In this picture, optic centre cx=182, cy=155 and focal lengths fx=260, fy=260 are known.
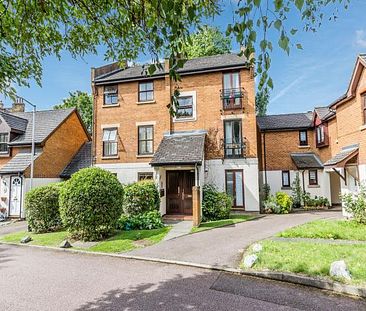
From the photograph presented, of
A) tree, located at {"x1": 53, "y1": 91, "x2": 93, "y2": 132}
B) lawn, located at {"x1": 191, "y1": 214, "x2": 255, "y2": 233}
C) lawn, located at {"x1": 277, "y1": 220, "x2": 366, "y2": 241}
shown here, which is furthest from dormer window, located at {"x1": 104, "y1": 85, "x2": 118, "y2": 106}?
tree, located at {"x1": 53, "y1": 91, "x2": 93, "y2": 132}

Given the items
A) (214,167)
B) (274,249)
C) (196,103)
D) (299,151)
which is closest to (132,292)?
(274,249)

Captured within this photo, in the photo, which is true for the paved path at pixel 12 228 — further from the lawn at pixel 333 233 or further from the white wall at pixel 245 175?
the lawn at pixel 333 233

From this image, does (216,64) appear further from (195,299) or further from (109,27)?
(195,299)

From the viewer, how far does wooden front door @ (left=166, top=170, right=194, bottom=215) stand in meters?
16.6

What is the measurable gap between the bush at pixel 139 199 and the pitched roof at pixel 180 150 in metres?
1.69

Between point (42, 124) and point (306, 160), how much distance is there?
A: 23.0 metres

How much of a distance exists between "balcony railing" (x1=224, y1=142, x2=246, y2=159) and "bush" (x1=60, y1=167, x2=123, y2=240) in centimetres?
885

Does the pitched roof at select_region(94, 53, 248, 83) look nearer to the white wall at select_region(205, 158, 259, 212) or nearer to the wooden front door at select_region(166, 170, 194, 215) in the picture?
the white wall at select_region(205, 158, 259, 212)

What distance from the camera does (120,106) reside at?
19781 millimetres

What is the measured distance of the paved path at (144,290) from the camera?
507 cm

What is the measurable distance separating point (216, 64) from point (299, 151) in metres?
11.0

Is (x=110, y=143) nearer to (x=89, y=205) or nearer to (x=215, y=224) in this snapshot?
(x=89, y=205)

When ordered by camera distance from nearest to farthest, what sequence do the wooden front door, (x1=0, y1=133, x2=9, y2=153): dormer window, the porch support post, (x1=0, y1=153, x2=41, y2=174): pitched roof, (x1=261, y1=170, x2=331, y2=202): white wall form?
1. the porch support post
2. the wooden front door
3. (x1=0, y1=153, x2=41, y2=174): pitched roof
4. (x1=261, y1=170, x2=331, y2=202): white wall
5. (x1=0, y1=133, x2=9, y2=153): dormer window

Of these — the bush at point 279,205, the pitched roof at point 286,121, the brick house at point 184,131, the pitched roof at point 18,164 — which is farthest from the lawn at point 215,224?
the pitched roof at point 18,164
